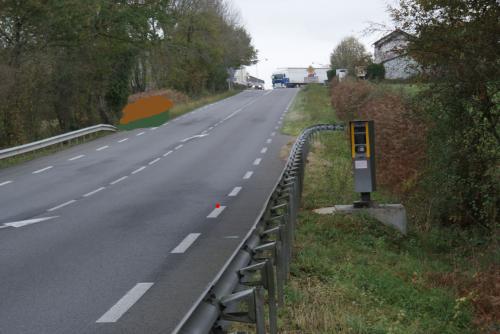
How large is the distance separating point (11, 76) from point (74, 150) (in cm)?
407

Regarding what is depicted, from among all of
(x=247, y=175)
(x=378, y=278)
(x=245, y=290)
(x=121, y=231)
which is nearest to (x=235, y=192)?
(x=247, y=175)

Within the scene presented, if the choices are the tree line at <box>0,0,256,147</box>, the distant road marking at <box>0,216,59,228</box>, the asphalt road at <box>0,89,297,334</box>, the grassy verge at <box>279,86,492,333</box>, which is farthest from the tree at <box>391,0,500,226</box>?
the tree line at <box>0,0,256,147</box>

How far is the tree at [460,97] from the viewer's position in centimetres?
1176

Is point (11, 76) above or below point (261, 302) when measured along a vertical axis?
above

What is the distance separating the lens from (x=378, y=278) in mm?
7805

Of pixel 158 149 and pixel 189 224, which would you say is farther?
pixel 158 149

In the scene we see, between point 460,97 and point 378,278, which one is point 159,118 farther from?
point 378,278

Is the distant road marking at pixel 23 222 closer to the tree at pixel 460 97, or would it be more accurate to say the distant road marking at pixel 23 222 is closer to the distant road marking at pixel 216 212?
the distant road marking at pixel 216 212

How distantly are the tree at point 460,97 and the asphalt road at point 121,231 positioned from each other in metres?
3.84

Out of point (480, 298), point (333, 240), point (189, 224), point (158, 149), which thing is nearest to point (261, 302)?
point (480, 298)

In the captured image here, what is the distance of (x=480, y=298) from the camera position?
7.24 m

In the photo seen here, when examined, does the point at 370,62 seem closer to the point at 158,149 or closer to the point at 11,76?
the point at 158,149

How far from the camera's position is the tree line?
28.2 m

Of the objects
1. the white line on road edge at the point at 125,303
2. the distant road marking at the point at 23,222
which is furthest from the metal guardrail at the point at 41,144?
the white line on road edge at the point at 125,303
